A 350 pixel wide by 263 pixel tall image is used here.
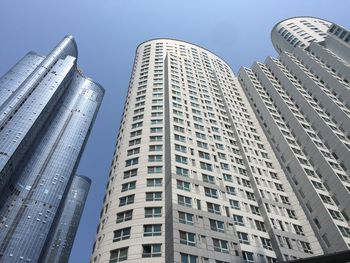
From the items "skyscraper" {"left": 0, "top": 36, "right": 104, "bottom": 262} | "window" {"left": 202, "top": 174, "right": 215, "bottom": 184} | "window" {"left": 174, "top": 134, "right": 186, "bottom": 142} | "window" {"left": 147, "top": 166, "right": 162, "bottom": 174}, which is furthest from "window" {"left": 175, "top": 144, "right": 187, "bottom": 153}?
"skyscraper" {"left": 0, "top": 36, "right": 104, "bottom": 262}

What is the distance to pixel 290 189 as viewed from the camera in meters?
58.0

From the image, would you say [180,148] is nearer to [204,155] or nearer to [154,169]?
[204,155]

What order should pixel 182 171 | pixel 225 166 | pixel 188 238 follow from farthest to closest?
pixel 225 166
pixel 182 171
pixel 188 238

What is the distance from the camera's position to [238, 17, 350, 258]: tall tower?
178 feet

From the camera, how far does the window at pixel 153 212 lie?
43378 mm

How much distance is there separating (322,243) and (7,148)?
121m

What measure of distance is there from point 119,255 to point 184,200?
10.6 m

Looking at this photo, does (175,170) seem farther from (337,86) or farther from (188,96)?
(337,86)

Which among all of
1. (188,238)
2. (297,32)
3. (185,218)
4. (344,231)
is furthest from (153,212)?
(297,32)

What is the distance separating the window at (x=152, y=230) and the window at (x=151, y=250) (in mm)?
1565

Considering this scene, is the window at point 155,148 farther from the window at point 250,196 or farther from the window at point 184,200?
the window at point 250,196

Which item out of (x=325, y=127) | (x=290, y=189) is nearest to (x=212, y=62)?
(x=325, y=127)

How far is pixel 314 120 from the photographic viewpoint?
245 ft

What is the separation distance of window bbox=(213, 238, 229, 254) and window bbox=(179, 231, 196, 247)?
248 centimetres
